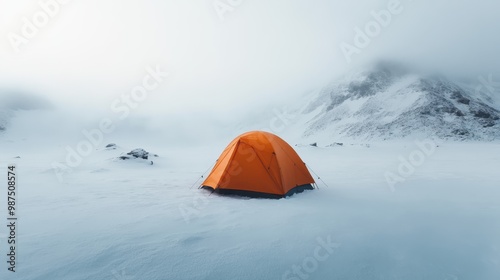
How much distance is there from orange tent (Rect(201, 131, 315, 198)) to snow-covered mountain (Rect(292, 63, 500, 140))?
74087 mm

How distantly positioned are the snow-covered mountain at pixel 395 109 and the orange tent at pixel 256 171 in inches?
2917

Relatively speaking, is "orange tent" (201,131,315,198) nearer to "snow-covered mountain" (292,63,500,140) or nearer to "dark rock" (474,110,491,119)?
"snow-covered mountain" (292,63,500,140)

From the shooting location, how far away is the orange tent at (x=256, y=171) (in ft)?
31.7

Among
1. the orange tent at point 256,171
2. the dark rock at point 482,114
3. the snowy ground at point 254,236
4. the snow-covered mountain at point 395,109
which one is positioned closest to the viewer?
the snowy ground at point 254,236

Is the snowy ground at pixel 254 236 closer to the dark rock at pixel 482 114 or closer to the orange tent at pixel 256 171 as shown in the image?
the orange tent at pixel 256 171

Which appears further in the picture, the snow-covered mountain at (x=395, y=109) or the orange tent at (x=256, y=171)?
the snow-covered mountain at (x=395, y=109)

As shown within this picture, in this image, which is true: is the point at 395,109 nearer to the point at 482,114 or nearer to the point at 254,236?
the point at 482,114

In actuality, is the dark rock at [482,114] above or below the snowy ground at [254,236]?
below

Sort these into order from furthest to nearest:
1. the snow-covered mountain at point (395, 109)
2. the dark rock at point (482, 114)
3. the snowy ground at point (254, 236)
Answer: the dark rock at point (482, 114) → the snow-covered mountain at point (395, 109) → the snowy ground at point (254, 236)

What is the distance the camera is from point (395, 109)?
8850 centimetres

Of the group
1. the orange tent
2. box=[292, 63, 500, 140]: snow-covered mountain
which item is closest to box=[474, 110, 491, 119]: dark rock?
box=[292, 63, 500, 140]: snow-covered mountain

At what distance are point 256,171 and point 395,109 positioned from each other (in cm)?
9272

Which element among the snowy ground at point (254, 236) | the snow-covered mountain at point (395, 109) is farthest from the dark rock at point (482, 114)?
the snowy ground at point (254, 236)

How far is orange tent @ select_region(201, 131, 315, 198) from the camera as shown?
31.7 ft
